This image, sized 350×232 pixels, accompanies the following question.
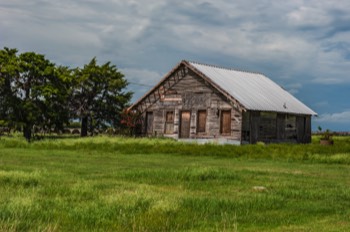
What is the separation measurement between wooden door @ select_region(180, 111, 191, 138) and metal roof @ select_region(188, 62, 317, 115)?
399 centimetres

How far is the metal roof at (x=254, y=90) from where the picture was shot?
138 ft

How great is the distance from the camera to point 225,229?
8.11m

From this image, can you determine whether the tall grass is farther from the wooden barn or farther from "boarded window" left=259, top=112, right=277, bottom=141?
"boarded window" left=259, top=112, right=277, bottom=141

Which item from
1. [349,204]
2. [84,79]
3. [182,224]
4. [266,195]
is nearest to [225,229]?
[182,224]

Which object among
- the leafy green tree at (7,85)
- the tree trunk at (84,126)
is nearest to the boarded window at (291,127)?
the tree trunk at (84,126)

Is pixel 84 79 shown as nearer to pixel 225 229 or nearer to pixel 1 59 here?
pixel 1 59

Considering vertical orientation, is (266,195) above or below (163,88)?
below

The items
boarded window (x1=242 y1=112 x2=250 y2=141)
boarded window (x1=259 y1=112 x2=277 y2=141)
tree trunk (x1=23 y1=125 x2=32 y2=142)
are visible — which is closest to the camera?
boarded window (x1=242 y1=112 x2=250 y2=141)

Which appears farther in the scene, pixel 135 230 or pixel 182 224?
pixel 182 224

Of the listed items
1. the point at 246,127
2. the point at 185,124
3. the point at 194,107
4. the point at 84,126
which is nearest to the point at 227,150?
the point at 246,127

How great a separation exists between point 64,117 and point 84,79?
6528 mm

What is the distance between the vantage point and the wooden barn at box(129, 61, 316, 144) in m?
41.5

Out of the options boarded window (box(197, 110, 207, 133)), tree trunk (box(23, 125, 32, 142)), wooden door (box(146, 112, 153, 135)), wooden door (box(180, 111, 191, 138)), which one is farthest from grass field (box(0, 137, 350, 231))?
wooden door (box(146, 112, 153, 135))

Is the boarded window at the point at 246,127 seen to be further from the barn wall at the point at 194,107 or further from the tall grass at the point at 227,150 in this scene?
the tall grass at the point at 227,150
